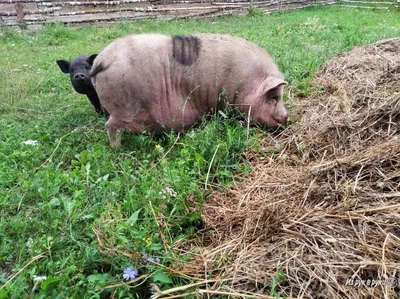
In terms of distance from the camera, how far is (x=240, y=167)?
11.6ft

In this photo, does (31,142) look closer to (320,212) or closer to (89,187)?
(89,187)

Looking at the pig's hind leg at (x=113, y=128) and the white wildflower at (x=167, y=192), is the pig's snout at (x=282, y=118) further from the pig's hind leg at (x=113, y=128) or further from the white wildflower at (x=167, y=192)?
the white wildflower at (x=167, y=192)

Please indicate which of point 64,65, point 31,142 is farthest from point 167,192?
point 64,65

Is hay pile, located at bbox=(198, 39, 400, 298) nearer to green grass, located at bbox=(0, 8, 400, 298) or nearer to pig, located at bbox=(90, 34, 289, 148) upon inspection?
green grass, located at bbox=(0, 8, 400, 298)

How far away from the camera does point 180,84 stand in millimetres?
4328

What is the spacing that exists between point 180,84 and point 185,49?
14.5 inches

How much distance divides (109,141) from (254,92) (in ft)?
5.13

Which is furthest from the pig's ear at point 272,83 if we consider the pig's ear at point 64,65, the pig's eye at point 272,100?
the pig's ear at point 64,65

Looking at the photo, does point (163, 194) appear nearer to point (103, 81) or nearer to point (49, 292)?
point (49, 292)

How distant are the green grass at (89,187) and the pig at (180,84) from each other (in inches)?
7.8

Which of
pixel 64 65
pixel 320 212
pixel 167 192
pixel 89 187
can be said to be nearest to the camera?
pixel 320 212

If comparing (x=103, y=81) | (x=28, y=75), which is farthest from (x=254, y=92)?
(x=28, y=75)

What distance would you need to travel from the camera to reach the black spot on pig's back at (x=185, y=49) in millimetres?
4305

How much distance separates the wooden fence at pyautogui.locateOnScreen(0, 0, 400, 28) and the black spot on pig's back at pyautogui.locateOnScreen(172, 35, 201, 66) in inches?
347
